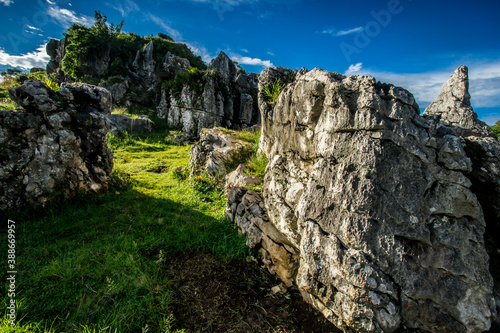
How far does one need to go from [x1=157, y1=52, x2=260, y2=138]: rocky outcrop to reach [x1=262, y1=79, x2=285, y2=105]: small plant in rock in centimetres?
1338

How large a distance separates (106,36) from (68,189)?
42646 millimetres

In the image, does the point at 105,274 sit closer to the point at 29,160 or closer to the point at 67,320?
the point at 67,320

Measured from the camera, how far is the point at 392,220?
3033mm

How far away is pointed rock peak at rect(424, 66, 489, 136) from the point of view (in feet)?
15.4

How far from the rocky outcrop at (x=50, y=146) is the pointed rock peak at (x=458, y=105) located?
30.1 feet

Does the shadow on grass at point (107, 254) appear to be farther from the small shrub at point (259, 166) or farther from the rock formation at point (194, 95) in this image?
the rock formation at point (194, 95)

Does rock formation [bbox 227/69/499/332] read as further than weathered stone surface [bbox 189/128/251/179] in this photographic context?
No

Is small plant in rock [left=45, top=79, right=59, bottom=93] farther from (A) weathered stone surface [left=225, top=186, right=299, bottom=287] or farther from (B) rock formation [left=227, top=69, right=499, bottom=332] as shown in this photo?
(B) rock formation [left=227, top=69, right=499, bottom=332]

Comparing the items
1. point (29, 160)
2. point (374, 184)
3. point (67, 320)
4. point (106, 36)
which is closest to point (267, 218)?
point (374, 184)

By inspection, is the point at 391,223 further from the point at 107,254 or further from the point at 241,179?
the point at 107,254

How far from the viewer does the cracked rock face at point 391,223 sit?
2.88m

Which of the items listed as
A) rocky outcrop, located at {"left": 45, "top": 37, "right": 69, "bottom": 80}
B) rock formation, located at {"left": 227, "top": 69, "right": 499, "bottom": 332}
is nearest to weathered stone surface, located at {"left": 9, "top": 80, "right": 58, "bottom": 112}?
rock formation, located at {"left": 227, "top": 69, "right": 499, "bottom": 332}

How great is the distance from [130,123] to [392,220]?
19147 mm

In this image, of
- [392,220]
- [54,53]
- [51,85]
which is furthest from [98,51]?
[392,220]
